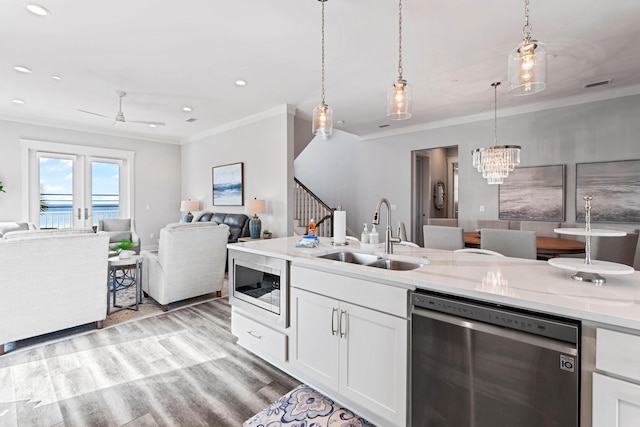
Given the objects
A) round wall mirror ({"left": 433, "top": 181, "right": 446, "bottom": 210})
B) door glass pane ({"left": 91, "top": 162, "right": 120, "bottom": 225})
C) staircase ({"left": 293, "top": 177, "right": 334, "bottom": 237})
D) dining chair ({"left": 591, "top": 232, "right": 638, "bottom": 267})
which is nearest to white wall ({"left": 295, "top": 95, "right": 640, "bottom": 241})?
staircase ({"left": 293, "top": 177, "right": 334, "bottom": 237})

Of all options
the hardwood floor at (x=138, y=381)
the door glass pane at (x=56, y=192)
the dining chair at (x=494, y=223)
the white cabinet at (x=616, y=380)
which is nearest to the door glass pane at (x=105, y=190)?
the door glass pane at (x=56, y=192)

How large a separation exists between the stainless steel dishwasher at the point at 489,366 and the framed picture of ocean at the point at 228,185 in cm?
517

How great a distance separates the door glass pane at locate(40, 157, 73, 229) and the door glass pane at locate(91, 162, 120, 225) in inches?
15.8

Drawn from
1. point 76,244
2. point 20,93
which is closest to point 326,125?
point 76,244

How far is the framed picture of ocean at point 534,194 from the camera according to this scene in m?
4.63

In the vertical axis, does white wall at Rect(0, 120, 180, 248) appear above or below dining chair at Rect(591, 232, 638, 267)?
above

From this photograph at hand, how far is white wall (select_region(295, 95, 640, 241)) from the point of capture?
425 cm

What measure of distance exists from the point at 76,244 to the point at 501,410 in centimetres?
339

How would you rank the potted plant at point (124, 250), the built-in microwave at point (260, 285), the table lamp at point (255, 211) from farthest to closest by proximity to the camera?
1. the table lamp at point (255, 211)
2. the potted plant at point (124, 250)
3. the built-in microwave at point (260, 285)

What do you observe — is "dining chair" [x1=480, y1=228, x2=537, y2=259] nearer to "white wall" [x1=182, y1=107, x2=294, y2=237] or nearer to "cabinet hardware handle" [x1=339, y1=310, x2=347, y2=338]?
"cabinet hardware handle" [x1=339, y1=310, x2=347, y2=338]

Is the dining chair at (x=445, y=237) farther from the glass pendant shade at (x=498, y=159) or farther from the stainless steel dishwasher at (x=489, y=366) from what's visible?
the stainless steel dishwasher at (x=489, y=366)

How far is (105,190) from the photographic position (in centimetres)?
699

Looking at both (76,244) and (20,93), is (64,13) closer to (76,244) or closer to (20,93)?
(76,244)

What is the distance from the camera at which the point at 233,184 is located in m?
6.27
